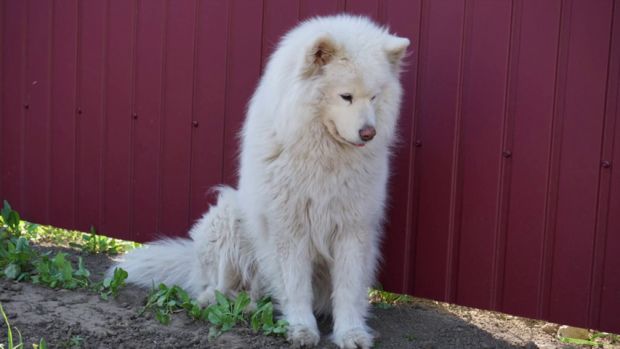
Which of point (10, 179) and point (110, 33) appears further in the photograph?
point (10, 179)

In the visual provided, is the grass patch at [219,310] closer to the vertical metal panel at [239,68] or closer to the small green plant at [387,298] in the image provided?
the small green plant at [387,298]

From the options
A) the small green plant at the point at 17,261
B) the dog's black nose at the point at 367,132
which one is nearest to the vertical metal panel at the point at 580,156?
the dog's black nose at the point at 367,132

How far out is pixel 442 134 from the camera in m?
4.29

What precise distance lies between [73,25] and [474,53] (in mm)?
3422

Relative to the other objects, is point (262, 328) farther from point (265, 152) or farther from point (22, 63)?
point (22, 63)

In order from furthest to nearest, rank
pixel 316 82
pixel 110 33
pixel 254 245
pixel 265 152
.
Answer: pixel 110 33 < pixel 254 245 < pixel 265 152 < pixel 316 82

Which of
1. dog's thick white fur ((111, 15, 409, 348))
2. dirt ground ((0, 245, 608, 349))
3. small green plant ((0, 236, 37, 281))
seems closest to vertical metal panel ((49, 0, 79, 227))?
small green plant ((0, 236, 37, 281))

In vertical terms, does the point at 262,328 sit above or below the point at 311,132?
below

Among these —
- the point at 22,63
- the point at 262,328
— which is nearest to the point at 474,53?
the point at 262,328

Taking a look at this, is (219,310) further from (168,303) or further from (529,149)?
(529,149)

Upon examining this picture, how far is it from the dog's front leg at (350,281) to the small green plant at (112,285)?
4.35ft

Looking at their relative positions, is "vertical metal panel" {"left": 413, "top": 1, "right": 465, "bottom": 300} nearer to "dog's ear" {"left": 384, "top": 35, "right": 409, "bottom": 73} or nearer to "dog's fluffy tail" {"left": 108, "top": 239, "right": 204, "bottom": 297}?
"dog's ear" {"left": 384, "top": 35, "right": 409, "bottom": 73}

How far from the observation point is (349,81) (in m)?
3.50

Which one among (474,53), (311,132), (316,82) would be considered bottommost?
(311,132)
